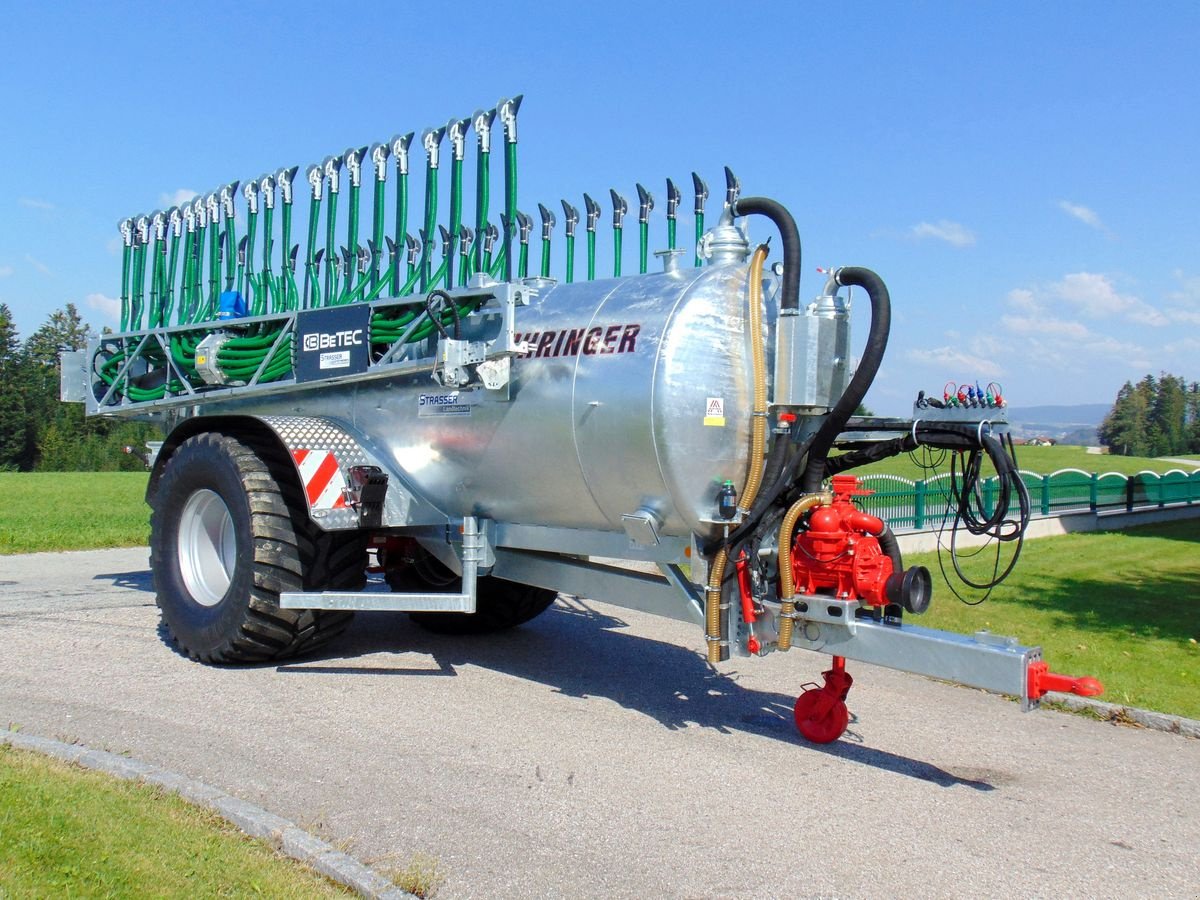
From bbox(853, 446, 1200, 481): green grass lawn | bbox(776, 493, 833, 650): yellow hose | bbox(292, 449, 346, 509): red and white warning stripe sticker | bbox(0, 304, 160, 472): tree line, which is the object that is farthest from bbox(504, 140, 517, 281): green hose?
bbox(0, 304, 160, 472): tree line

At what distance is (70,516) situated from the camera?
65.0ft

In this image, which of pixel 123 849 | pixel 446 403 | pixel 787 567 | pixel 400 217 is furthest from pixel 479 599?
pixel 123 849

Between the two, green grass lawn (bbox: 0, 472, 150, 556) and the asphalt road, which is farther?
green grass lawn (bbox: 0, 472, 150, 556)

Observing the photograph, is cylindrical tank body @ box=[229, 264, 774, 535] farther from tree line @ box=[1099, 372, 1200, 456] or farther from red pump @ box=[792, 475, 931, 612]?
tree line @ box=[1099, 372, 1200, 456]

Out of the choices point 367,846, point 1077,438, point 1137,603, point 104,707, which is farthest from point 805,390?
point 1077,438

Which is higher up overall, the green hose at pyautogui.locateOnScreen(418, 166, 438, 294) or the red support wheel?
the green hose at pyautogui.locateOnScreen(418, 166, 438, 294)

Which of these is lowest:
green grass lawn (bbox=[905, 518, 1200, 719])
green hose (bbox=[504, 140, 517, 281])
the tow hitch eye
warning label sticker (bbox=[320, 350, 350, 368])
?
green grass lawn (bbox=[905, 518, 1200, 719])

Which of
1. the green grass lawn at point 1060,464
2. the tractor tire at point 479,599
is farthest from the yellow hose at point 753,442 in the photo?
the green grass lawn at point 1060,464

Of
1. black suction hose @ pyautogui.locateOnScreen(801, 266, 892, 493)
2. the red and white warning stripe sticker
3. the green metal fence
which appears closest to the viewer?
black suction hose @ pyautogui.locateOnScreen(801, 266, 892, 493)

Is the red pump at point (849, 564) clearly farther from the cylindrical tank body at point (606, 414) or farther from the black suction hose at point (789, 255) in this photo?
the black suction hose at point (789, 255)

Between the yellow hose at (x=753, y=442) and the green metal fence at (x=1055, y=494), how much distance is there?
634cm

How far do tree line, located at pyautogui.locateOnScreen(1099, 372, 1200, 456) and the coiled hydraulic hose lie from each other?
98.6 metres

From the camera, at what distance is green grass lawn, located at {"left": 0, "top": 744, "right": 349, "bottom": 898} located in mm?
3574

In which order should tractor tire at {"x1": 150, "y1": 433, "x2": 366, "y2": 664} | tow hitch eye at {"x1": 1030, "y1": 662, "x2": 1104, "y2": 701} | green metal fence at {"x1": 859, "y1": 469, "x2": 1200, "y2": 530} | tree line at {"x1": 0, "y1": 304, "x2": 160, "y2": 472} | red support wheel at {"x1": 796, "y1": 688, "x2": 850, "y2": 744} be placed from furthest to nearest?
1. tree line at {"x1": 0, "y1": 304, "x2": 160, "y2": 472}
2. green metal fence at {"x1": 859, "y1": 469, "x2": 1200, "y2": 530}
3. tractor tire at {"x1": 150, "y1": 433, "x2": 366, "y2": 664}
4. red support wheel at {"x1": 796, "y1": 688, "x2": 850, "y2": 744}
5. tow hitch eye at {"x1": 1030, "y1": 662, "x2": 1104, "y2": 701}
